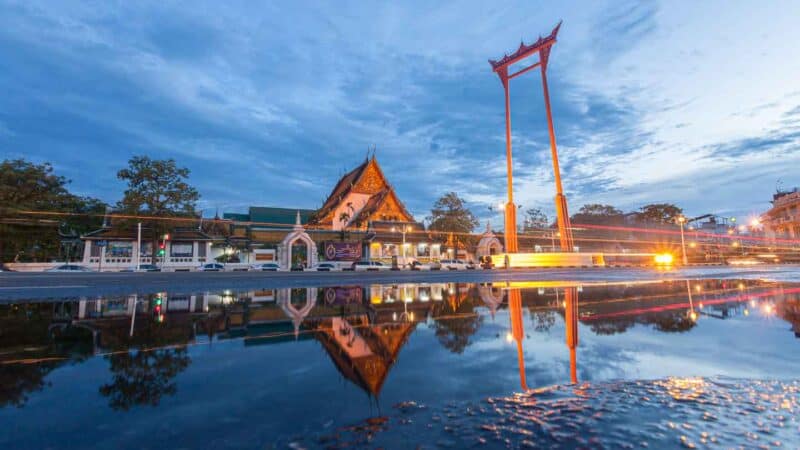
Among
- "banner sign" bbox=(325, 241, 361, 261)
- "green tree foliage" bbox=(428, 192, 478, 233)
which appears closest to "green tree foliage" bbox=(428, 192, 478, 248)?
"green tree foliage" bbox=(428, 192, 478, 233)

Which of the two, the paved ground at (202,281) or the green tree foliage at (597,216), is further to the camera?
the green tree foliage at (597,216)

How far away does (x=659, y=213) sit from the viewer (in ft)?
259

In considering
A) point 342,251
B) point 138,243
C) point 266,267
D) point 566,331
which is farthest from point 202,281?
point 342,251

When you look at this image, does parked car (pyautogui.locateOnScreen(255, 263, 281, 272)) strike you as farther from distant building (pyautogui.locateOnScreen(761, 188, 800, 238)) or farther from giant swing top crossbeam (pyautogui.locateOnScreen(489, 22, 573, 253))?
distant building (pyautogui.locateOnScreen(761, 188, 800, 238))

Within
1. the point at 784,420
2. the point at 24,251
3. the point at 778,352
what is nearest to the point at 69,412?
the point at 784,420

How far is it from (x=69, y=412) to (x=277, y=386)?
3.63 feet

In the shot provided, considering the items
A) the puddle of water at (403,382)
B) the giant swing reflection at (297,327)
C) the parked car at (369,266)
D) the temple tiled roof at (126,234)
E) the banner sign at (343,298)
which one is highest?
the temple tiled roof at (126,234)

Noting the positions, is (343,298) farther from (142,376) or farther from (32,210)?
(32,210)

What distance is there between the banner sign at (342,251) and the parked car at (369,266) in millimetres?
928

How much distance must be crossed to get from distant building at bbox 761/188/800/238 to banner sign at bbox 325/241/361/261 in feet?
253

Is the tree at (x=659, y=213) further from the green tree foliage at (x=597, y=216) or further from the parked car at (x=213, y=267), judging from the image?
the parked car at (x=213, y=267)

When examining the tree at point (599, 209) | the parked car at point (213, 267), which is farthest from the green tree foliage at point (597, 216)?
the parked car at point (213, 267)

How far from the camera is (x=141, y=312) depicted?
628 centimetres

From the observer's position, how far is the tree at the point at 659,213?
254 feet
